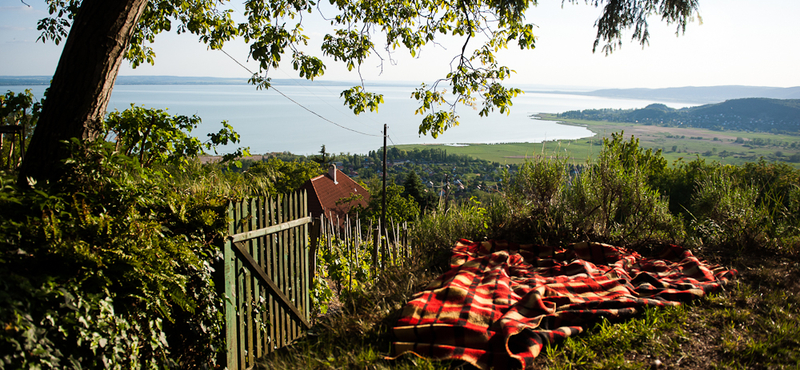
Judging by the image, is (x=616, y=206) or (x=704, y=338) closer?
(x=704, y=338)

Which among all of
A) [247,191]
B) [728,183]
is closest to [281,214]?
[247,191]

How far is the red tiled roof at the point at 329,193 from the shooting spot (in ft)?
89.5

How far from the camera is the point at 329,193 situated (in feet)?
97.2

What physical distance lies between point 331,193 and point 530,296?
27.7 meters

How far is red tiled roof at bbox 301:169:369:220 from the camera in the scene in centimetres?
2727

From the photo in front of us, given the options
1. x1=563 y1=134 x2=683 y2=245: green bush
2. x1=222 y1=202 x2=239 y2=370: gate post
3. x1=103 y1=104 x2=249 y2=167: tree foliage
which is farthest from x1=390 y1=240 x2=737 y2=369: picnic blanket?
x1=103 y1=104 x2=249 y2=167: tree foliage

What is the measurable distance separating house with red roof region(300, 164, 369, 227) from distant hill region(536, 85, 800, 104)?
8046cm

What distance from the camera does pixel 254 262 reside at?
3.59 metres

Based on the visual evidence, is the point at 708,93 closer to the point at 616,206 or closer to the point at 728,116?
the point at 728,116

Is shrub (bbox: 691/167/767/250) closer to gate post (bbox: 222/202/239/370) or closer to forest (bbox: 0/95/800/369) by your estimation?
forest (bbox: 0/95/800/369)

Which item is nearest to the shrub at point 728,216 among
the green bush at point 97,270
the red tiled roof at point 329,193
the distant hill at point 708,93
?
the green bush at point 97,270

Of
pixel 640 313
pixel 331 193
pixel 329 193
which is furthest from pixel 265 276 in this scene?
pixel 331 193

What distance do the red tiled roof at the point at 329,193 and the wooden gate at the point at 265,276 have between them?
66.2ft

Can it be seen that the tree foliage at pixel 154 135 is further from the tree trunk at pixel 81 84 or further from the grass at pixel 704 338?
the grass at pixel 704 338
